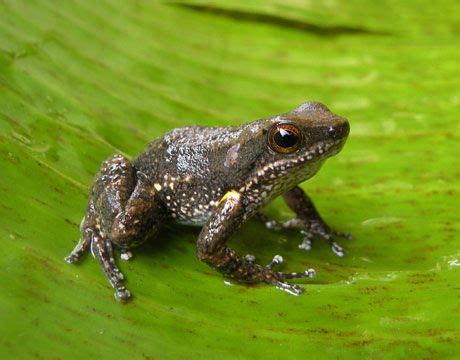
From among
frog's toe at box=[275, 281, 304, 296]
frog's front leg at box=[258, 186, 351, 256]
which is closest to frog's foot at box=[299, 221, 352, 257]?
frog's front leg at box=[258, 186, 351, 256]

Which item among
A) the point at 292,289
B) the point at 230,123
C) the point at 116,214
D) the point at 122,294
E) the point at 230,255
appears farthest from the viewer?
the point at 230,123

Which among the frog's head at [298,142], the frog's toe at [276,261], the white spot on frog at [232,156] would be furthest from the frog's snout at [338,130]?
the frog's toe at [276,261]

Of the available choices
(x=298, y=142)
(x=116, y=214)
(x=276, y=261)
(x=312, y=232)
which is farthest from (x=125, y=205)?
(x=312, y=232)

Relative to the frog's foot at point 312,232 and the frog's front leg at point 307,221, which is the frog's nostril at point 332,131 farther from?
the frog's foot at point 312,232

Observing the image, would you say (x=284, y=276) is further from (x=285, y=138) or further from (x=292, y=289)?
(x=285, y=138)

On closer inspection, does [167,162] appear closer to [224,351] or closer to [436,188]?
[224,351]

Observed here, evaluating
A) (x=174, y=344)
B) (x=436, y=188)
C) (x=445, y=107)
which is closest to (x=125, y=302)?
(x=174, y=344)

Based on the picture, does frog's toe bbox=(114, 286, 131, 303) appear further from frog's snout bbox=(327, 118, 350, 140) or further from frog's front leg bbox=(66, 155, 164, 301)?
frog's snout bbox=(327, 118, 350, 140)
